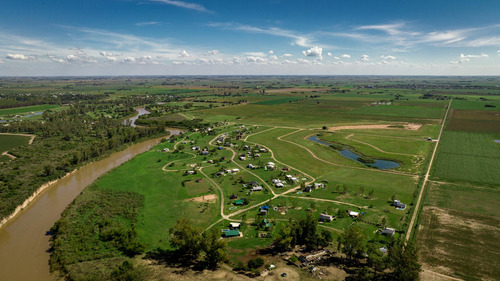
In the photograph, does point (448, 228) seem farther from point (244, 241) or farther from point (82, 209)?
point (82, 209)

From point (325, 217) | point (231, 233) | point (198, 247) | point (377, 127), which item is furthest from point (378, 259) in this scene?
point (377, 127)

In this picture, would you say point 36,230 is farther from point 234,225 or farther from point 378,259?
point 378,259

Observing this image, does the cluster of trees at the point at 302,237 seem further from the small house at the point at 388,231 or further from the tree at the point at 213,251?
the small house at the point at 388,231

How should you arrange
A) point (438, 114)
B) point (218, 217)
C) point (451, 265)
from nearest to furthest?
point (451, 265) < point (218, 217) < point (438, 114)

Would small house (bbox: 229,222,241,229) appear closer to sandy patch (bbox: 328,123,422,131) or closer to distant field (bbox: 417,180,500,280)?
distant field (bbox: 417,180,500,280)

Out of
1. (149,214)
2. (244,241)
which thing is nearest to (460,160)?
(244,241)

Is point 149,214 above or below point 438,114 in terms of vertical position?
below
